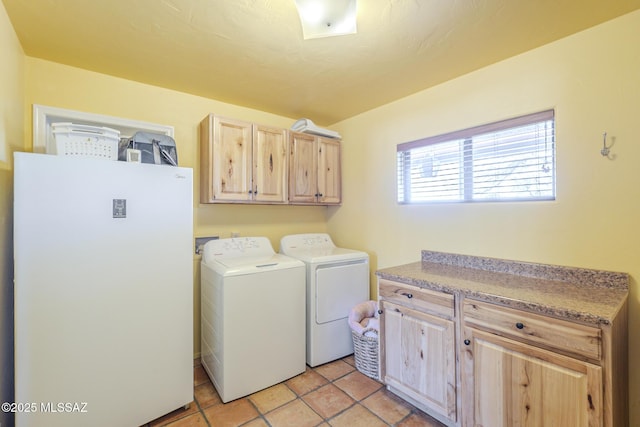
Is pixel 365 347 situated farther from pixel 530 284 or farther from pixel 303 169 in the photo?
pixel 303 169

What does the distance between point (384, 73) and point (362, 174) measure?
103cm

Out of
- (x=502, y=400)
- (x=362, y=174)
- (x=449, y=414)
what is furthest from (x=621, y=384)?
(x=362, y=174)

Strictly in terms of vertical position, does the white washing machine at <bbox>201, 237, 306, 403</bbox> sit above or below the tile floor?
above

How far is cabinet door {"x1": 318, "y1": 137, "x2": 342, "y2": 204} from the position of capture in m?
2.84

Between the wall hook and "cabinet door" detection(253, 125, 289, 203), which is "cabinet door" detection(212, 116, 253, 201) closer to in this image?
"cabinet door" detection(253, 125, 289, 203)

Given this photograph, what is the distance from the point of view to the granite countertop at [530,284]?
120cm

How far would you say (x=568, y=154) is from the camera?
1611 mm

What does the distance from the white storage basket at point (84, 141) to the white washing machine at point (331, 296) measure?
1.51 m

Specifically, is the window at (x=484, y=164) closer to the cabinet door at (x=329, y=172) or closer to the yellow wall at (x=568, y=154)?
the yellow wall at (x=568, y=154)

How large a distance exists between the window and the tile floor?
1.54m

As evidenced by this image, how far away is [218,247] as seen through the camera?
2289mm

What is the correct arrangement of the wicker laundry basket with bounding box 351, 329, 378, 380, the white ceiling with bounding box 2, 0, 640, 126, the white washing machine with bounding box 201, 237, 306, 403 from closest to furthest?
the white ceiling with bounding box 2, 0, 640, 126 → the white washing machine with bounding box 201, 237, 306, 403 → the wicker laundry basket with bounding box 351, 329, 378, 380

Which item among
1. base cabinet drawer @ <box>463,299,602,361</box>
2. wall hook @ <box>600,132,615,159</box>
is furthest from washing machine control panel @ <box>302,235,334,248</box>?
wall hook @ <box>600,132,615,159</box>

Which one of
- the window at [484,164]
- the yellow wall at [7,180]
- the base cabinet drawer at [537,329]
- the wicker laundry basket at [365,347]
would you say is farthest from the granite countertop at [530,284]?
the yellow wall at [7,180]
